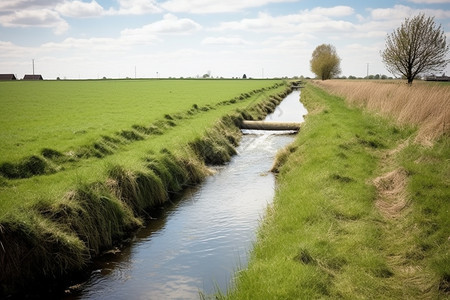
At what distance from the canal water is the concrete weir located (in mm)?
12689

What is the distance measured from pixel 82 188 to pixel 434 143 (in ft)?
38.8

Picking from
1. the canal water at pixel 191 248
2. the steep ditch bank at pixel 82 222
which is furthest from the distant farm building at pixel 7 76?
the canal water at pixel 191 248

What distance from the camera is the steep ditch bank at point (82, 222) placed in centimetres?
853

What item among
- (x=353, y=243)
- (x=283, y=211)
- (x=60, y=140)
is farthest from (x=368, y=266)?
(x=60, y=140)

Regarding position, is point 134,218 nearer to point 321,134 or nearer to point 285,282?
point 285,282

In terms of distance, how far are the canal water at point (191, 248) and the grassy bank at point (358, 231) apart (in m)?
1.02

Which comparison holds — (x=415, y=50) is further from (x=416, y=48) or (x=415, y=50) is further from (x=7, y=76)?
(x=7, y=76)

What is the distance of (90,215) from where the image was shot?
10.6 m

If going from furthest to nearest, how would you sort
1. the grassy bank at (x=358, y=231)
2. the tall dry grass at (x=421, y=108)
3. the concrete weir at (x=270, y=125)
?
the concrete weir at (x=270, y=125) → the tall dry grass at (x=421, y=108) → the grassy bank at (x=358, y=231)

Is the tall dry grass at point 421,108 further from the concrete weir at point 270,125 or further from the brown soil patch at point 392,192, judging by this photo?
the concrete weir at point 270,125

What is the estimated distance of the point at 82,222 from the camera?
1022 cm

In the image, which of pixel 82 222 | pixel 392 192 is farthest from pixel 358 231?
pixel 82 222

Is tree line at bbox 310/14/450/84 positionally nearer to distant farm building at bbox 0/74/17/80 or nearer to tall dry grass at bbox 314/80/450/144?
tall dry grass at bbox 314/80/450/144

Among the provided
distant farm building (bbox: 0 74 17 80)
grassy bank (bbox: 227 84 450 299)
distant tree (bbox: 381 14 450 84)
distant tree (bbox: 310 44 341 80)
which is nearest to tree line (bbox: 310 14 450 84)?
distant tree (bbox: 381 14 450 84)
